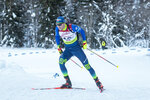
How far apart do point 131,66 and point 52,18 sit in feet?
56.6

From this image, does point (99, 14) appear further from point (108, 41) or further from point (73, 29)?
point (73, 29)

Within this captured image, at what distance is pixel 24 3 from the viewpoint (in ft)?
102

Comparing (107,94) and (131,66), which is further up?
(107,94)

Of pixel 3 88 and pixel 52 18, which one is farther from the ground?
pixel 52 18

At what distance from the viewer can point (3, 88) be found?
171 inches

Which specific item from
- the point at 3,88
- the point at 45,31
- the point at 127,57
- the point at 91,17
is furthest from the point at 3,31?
the point at 3,88

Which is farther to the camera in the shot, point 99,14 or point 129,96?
point 99,14

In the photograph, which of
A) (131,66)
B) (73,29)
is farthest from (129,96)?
(131,66)

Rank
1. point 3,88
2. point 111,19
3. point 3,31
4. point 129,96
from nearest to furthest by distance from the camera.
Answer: point 129,96, point 3,88, point 111,19, point 3,31

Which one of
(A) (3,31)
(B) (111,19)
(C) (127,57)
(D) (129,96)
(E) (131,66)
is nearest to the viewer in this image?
(D) (129,96)

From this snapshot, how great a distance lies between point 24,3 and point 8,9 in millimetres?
4568

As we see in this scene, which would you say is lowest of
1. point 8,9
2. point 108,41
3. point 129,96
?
point 108,41

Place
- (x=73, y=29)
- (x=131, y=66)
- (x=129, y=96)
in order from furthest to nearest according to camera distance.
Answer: (x=131, y=66), (x=73, y=29), (x=129, y=96)

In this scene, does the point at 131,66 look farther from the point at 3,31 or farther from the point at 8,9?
the point at 3,31
